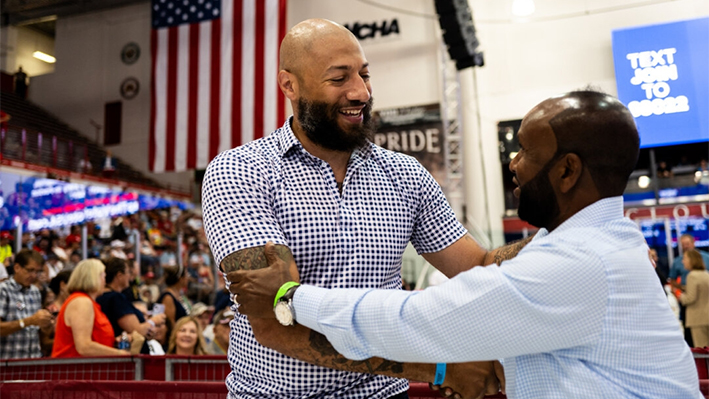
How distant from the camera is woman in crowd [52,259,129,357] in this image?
4.47 metres

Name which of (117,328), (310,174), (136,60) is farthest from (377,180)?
(136,60)

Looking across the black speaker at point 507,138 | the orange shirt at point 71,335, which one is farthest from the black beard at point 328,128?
the black speaker at point 507,138

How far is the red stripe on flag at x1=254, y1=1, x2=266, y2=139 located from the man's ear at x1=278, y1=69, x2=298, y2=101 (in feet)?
25.7

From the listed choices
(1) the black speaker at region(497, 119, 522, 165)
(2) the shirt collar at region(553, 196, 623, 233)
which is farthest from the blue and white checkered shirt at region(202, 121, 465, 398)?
(1) the black speaker at region(497, 119, 522, 165)

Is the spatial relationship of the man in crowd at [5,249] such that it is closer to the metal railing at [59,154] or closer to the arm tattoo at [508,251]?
the metal railing at [59,154]

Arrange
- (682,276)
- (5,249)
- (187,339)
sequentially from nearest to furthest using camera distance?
(187,339)
(682,276)
(5,249)

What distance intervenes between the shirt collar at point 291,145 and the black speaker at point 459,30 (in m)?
10.2

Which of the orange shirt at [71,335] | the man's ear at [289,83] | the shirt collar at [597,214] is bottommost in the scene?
the orange shirt at [71,335]

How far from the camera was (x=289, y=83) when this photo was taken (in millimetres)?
1937

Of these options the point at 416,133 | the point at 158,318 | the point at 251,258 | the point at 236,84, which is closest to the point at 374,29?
the point at 416,133

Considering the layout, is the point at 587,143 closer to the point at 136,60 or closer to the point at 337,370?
the point at 337,370

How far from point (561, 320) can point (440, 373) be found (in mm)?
406

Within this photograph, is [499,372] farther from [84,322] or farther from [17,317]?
[17,317]

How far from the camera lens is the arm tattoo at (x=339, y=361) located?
141cm
